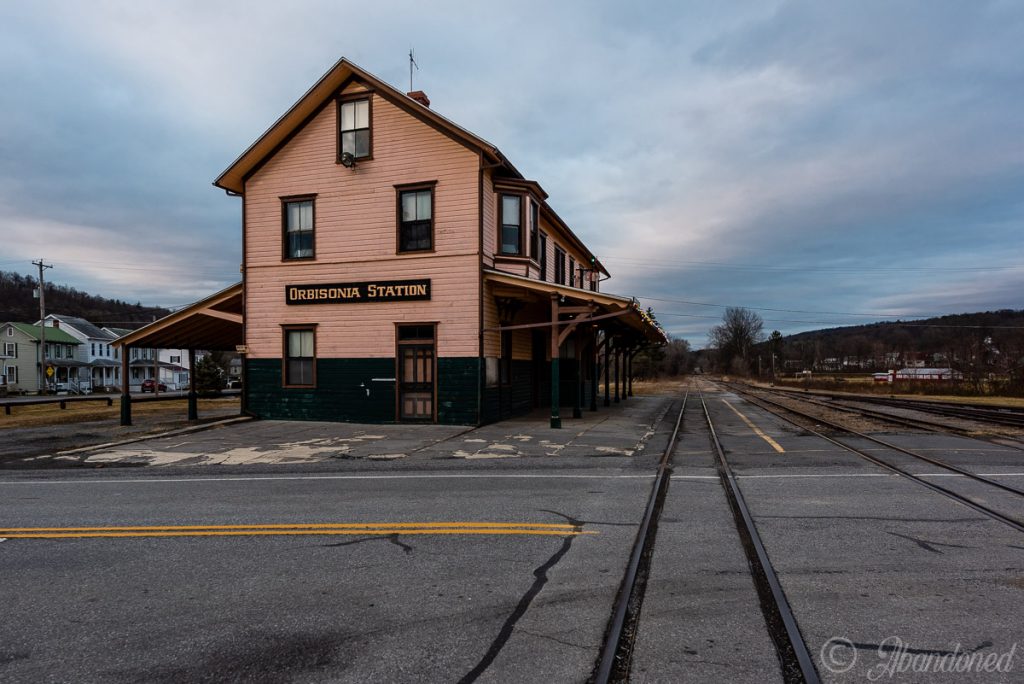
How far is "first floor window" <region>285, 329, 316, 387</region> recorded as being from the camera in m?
17.8

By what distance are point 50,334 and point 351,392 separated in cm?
7272

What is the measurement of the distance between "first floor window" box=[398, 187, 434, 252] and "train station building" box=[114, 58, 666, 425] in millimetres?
39

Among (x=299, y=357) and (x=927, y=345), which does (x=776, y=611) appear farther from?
(x=927, y=345)

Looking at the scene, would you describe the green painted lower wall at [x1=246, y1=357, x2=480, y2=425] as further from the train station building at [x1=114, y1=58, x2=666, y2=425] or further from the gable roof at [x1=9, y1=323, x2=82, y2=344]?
the gable roof at [x1=9, y1=323, x2=82, y2=344]

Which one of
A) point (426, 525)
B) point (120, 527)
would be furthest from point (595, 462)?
point (120, 527)

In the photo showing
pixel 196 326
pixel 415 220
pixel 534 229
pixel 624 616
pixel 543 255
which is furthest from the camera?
pixel 543 255

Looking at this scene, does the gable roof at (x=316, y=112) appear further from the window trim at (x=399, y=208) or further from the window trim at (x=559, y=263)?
the window trim at (x=559, y=263)

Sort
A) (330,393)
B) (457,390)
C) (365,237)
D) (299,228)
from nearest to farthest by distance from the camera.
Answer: (457,390) < (365,237) < (330,393) < (299,228)

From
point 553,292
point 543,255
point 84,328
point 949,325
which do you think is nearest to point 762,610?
point 553,292

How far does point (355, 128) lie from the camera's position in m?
17.6

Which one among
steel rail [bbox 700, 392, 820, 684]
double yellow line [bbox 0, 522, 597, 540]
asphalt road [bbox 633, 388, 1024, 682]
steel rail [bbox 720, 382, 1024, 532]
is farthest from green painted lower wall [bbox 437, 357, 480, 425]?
steel rail [bbox 700, 392, 820, 684]

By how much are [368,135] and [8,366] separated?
244 feet

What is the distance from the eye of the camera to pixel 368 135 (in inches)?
685

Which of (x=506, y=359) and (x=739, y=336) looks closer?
(x=506, y=359)
